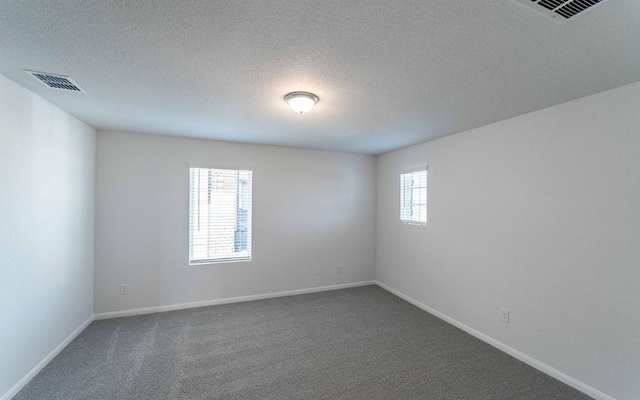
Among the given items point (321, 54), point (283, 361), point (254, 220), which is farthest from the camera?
point (254, 220)

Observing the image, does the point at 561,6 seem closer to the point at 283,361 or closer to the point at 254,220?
the point at 283,361

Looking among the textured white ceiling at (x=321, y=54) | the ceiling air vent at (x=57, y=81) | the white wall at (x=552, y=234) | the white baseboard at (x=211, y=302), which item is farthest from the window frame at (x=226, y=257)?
the white wall at (x=552, y=234)

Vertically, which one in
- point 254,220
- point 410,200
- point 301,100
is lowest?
point 254,220

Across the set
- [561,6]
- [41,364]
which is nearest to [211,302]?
[41,364]

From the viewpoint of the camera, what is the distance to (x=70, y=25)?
1.44m

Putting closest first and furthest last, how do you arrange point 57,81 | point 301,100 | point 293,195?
1. point 57,81
2. point 301,100
3. point 293,195

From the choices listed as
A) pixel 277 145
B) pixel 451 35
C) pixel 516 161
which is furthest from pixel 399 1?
pixel 277 145

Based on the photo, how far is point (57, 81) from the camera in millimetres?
2115

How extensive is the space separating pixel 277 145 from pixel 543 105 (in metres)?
3.27

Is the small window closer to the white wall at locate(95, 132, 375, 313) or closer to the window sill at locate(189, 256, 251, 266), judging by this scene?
the white wall at locate(95, 132, 375, 313)

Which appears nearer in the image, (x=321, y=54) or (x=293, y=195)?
(x=321, y=54)

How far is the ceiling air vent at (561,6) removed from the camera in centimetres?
122

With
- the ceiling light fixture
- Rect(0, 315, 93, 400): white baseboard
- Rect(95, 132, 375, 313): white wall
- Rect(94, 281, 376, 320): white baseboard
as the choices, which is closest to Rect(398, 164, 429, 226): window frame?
Rect(95, 132, 375, 313): white wall

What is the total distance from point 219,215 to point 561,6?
4010 mm
